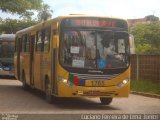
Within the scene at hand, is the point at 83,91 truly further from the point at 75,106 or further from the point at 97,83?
the point at 75,106

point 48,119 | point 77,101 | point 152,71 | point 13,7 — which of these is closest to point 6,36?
point 13,7

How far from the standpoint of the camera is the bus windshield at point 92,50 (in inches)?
655

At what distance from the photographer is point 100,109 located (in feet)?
56.0

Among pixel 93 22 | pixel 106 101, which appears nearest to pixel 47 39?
pixel 93 22

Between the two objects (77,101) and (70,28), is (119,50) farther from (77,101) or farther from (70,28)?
(77,101)

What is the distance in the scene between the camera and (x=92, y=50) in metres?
16.7

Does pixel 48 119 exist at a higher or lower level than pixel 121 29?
lower

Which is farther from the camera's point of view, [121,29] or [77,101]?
[77,101]

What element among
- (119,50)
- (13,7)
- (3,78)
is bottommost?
(3,78)

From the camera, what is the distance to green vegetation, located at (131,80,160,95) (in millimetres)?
23906

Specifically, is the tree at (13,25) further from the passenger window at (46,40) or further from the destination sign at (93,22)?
the destination sign at (93,22)

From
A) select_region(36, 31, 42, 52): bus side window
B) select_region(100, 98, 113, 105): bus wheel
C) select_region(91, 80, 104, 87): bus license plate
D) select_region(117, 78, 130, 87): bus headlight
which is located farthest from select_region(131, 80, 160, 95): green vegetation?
select_region(91, 80, 104, 87): bus license plate

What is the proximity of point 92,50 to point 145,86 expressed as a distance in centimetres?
903

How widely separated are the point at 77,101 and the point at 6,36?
1767cm
